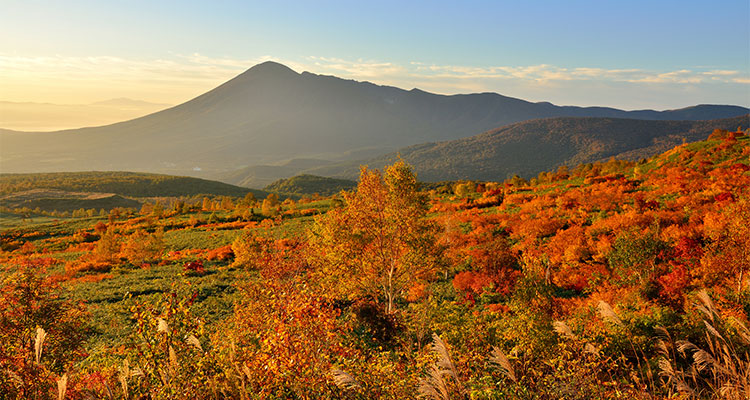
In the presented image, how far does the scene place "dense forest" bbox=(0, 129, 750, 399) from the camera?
9172mm

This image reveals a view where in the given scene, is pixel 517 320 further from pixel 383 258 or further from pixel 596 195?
pixel 596 195

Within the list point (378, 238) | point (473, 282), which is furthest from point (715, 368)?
point (473, 282)

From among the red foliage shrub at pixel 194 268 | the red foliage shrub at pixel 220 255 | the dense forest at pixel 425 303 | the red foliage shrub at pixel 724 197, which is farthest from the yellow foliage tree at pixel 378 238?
the red foliage shrub at pixel 220 255

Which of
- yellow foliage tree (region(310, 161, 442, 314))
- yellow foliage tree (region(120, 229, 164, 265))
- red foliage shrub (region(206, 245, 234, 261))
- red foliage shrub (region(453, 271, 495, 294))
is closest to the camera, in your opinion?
yellow foliage tree (region(310, 161, 442, 314))

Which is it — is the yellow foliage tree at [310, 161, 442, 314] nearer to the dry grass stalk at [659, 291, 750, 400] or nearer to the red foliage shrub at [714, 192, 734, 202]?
the dry grass stalk at [659, 291, 750, 400]

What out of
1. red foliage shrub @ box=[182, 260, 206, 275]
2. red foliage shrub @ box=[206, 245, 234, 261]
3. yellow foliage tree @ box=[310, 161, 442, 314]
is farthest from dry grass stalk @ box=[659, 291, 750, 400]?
red foliage shrub @ box=[206, 245, 234, 261]

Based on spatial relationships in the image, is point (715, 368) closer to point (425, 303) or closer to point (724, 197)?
point (425, 303)

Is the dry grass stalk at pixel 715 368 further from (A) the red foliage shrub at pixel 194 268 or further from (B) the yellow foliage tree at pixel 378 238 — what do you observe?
(A) the red foliage shrub at pixel 194 268

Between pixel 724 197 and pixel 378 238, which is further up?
pixel 724 197

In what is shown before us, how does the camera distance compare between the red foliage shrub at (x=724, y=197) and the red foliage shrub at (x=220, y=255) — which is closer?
the red foliage shrub at (x=724, y=197)

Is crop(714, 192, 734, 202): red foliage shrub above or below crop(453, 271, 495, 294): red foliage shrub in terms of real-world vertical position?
above

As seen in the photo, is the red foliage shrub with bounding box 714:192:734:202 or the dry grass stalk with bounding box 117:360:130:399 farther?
the red foliage shrub with bounding box 714:192:734:202

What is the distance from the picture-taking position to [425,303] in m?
15.5

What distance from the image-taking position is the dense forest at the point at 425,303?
9172 millimetres
